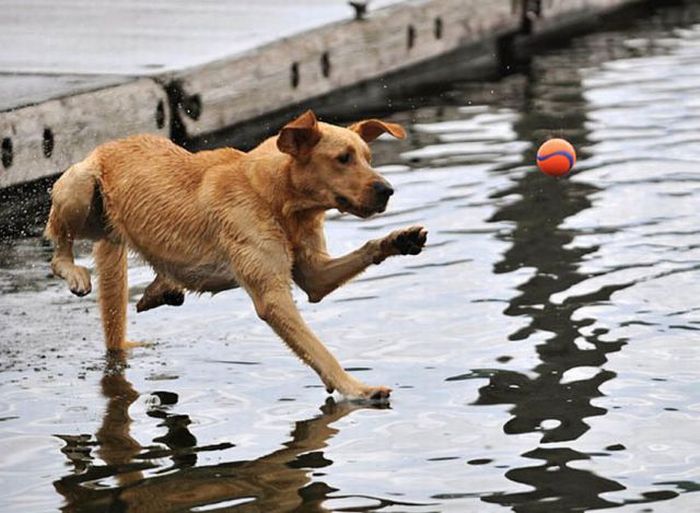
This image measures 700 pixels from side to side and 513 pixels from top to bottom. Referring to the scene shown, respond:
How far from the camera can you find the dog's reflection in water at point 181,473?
20.7ft

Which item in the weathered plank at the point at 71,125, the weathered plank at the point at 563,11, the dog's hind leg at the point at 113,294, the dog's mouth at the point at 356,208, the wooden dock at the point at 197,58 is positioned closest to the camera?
the dog's mouth at the point at 356,208

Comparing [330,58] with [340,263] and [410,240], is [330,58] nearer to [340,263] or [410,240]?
[340,263]

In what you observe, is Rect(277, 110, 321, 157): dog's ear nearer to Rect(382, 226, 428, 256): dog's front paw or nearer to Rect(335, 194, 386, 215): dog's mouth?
Rect(335, 194, 386, 215): dog's mouth

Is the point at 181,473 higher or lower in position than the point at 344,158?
lower

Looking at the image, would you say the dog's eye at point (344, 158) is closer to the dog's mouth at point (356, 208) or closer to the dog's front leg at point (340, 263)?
the dog's mouth at point (356, 208)

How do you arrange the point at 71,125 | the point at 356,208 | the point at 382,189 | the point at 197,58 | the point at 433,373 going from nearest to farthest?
1. the point at 382,189
2. the point at 356,208
3. the point at 433,373
4. the point at 71,125
5. the point at 197,58

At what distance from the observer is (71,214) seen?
820 cm

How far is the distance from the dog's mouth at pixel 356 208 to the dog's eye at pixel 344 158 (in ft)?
0.43

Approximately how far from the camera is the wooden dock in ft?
36.7

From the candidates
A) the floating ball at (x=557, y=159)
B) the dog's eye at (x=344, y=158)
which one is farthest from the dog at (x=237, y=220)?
the floating ball at (x=557, y=159)

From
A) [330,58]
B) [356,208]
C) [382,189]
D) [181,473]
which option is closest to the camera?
[181,473]

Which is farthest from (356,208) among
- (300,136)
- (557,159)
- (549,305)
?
(557,159)

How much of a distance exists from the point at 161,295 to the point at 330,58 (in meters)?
5.58

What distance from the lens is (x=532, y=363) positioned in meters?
7.89
